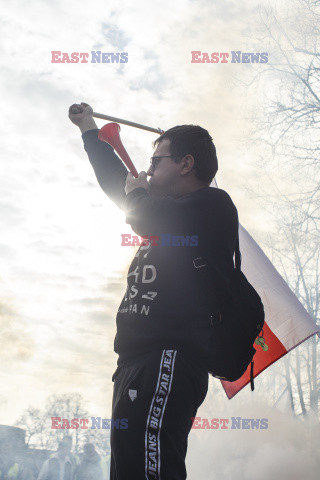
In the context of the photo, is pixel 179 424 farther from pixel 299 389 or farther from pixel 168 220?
pixel 299 389

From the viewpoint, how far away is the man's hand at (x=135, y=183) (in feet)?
6.06

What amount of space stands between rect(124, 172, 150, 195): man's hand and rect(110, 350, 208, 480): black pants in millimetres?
671

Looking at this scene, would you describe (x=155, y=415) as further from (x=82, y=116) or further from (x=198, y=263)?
(x=82, y=116)

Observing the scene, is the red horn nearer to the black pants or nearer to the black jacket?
the black jacket

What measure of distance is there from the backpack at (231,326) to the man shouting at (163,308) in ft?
0.06

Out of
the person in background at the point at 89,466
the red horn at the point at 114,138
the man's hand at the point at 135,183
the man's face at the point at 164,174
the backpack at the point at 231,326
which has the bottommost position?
the person in background at the point at 89,466

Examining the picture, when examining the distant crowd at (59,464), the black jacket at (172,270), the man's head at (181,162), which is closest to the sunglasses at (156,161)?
the man's head at (181,162)

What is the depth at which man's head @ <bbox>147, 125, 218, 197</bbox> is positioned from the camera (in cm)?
203

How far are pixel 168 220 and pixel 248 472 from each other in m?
19.7

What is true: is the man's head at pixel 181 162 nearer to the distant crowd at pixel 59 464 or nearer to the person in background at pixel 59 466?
the person in background at pixel 59 466

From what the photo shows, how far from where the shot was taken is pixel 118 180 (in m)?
1.91

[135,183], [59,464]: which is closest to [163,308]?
[135,183]

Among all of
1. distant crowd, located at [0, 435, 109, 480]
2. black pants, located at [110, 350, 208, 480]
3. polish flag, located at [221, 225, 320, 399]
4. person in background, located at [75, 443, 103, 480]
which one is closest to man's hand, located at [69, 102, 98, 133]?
black pants, located at [110, 350, 208, 480]

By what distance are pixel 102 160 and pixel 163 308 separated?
2.35 ft
